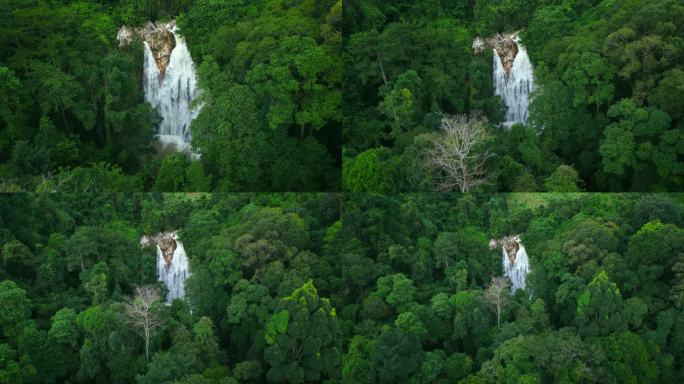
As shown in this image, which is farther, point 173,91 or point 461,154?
point 173,91

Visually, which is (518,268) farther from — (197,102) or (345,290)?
(197,102)

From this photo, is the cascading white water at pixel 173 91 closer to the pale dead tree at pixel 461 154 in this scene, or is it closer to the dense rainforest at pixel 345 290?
the dense rainforest at pixel 345 290

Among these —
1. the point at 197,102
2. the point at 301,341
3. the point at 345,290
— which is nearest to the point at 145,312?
the point at 301,341

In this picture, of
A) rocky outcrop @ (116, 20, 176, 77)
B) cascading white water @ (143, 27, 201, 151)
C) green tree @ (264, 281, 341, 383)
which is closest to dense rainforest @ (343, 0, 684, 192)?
green tree @ (264, 281, 341, 383)

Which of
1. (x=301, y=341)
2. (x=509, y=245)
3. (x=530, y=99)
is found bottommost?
(x=301, y=341)

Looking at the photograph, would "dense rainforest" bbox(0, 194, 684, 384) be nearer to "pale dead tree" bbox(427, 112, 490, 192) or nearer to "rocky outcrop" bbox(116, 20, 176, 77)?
"pale dead tree" bbox(427, 112, 490, 192)

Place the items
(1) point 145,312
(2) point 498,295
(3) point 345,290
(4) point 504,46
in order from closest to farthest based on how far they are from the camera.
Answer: (1) point 145,312 → (2) point 498,295 → (3) point 345,290 → (4) point 504,46
